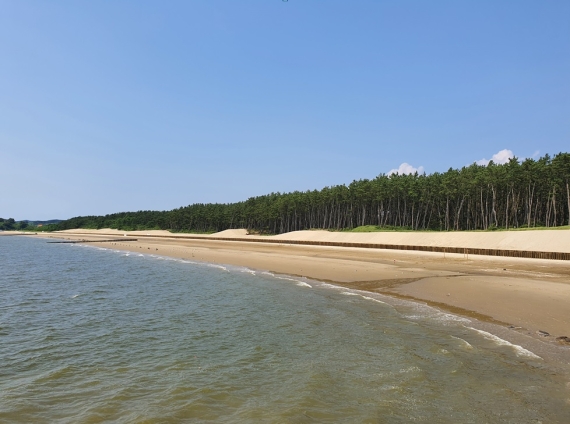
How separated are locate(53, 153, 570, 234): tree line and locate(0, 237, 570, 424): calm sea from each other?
64196 millimetres

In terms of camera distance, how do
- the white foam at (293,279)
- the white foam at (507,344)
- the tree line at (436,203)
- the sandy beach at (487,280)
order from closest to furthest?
the white foam at (507,344)
the sandy beach at (487,280)
the white foam at (293,279)
the tree line at (436,203)

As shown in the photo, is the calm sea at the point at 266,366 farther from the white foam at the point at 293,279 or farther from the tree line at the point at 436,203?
the tree line at the point at 436,203

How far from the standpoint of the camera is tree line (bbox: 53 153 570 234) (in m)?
72.7

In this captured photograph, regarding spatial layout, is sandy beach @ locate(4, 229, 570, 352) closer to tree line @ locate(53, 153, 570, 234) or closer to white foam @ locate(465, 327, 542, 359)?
white foam @ locate(465, 327, 542, 359)

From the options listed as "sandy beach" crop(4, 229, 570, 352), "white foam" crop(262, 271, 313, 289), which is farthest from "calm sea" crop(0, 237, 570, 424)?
"white foam" crop(262, 271, 313, 289)

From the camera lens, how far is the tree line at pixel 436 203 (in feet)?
238

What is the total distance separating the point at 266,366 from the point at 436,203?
90.3 metres

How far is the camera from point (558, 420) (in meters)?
7.09

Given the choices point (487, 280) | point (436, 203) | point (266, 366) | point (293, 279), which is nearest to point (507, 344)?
point (266, 366)

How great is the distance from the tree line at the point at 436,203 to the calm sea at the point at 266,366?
64.2 meters

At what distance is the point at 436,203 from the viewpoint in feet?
306

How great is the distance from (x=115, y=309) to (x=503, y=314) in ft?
54.6

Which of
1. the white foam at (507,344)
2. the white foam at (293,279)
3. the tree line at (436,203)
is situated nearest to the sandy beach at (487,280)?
the white foam at (507,344)

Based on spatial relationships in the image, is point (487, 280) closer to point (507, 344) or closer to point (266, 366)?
point (507, 344)
